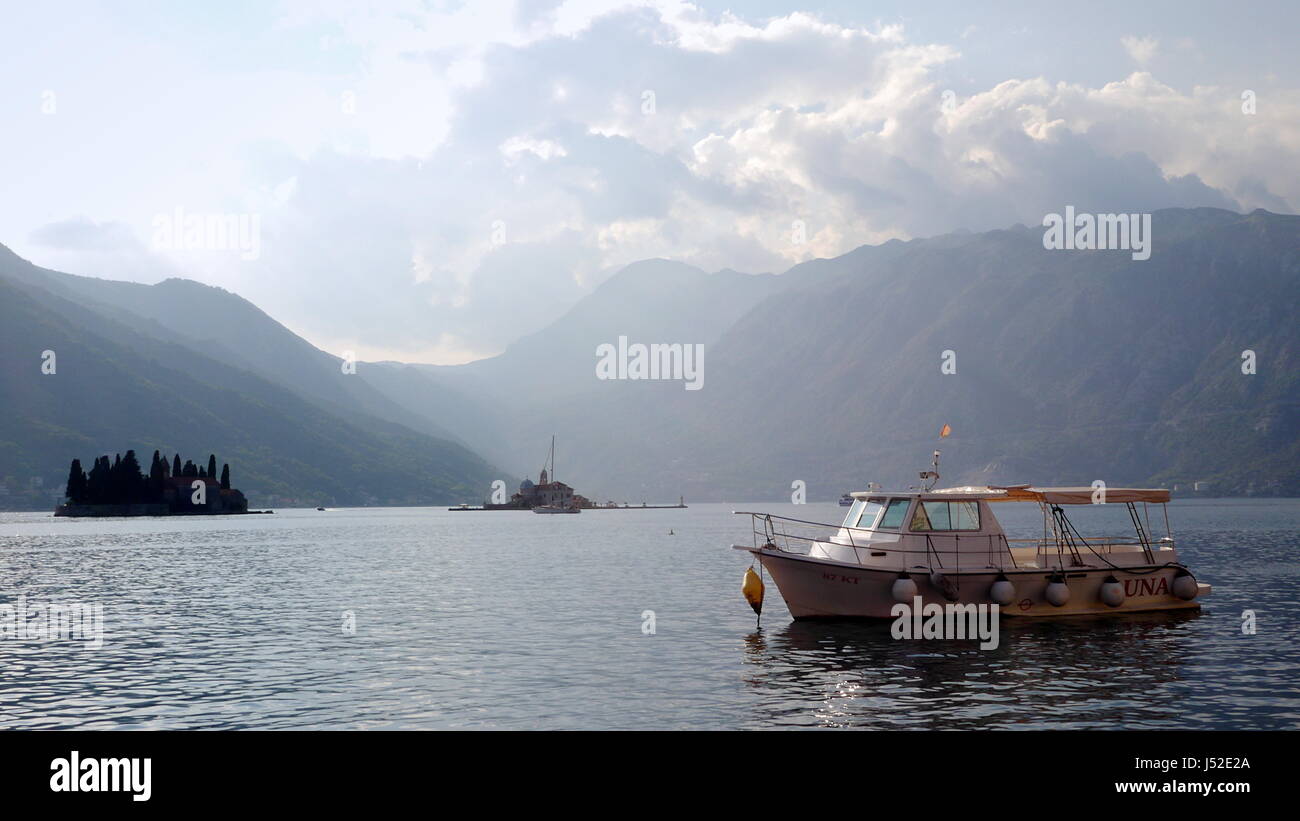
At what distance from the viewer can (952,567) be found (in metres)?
37.3

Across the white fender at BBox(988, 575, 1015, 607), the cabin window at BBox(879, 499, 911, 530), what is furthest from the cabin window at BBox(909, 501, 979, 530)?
the white fender at BBox(988, 575, 1015, 607)

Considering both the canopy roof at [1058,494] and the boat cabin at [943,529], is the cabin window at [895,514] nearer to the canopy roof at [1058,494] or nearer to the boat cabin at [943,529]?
the boat cabin at [943,529]

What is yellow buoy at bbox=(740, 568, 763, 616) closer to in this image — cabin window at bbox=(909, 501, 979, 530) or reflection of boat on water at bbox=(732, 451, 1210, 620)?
reflection of boat on water at bbox=(732, 451, 1210, 620)

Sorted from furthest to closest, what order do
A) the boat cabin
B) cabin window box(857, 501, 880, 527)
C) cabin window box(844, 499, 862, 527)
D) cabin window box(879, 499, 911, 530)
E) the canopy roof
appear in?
cabin window box(844, 499, 862, 527) → cabin window box(857, 501, 880, 527) → cabin window box(879, 499, 911, 530) → the canopy roof → the boat cabin

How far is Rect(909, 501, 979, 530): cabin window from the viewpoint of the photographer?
125 feet

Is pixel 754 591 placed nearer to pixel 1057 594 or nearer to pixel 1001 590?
pixel 1001 590

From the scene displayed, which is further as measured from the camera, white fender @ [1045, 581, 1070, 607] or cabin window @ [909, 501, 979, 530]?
cabin window @ [909, 501, 979, 530]

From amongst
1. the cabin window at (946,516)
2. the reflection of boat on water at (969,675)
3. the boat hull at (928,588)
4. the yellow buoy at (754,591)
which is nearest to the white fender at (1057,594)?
the boat hull at (928,588)

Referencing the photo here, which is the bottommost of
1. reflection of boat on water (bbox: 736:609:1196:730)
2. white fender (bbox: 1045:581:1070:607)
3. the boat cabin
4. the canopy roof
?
reflection of boat on water (bbox: 736:609:1196:730)

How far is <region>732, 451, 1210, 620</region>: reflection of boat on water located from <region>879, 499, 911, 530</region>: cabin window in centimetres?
4

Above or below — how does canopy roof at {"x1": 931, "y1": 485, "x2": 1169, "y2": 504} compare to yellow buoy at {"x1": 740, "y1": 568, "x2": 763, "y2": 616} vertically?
above

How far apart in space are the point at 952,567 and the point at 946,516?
2.09 m

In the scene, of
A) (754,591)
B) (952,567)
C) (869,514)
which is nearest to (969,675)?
(952,567)
